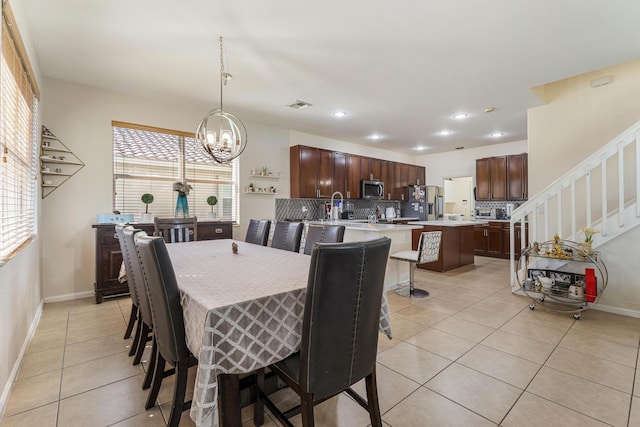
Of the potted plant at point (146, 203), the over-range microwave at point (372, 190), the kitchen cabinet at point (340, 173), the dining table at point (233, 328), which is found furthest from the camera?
the over-range microwave at point (372, 190)

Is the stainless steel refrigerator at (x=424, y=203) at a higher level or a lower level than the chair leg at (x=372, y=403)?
higher

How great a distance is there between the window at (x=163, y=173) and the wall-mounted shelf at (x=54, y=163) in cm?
45

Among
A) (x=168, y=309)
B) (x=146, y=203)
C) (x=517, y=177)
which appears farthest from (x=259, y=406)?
(x=517, y=177)

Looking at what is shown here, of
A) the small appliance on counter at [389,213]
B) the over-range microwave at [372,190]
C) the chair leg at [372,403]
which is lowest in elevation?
the chair leg at [372,403]

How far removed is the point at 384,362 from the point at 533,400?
0.92 meters

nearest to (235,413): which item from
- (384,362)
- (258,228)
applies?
(384,362)

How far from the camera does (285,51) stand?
2867 millimetres

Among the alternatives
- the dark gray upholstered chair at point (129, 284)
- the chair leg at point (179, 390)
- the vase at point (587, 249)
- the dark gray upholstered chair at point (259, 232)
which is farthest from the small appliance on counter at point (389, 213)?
the chair leg at point (179, 390)

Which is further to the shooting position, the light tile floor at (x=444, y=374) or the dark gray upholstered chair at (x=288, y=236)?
the dark gray upholstered chair at (x=288, y=236)

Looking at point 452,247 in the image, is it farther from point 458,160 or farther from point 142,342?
point 142,342

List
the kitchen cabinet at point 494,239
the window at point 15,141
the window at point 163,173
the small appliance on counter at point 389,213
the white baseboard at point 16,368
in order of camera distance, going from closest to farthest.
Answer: the white baseboard at point 16,368 < the window at point 15,141 < the window at point 163,173 < the kitchen cabinet at point 494,239 < the small appliance on counter at point 389,213

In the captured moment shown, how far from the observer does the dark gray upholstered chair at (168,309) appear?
137 cm

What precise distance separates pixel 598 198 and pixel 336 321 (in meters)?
4.27

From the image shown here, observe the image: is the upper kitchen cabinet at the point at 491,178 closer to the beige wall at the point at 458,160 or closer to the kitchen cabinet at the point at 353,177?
the beige wall at the point at 458,160
